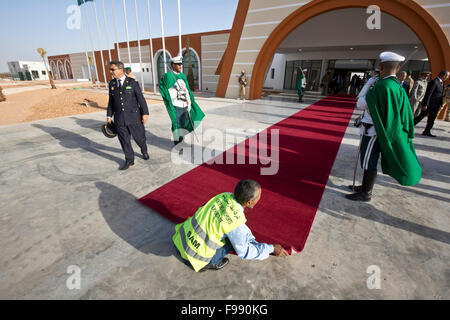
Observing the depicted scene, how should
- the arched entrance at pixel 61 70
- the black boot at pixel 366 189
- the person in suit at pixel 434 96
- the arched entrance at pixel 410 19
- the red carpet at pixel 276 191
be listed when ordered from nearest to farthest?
the red carpet at pixel 276 191, the black boot at pixel 366 189, the person in suit at pixel 434 96, the arched entrance at pixel 410 19, the arched entrance at pixel 61 70

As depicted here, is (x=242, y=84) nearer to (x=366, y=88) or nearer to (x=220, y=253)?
(x=366, y=88)

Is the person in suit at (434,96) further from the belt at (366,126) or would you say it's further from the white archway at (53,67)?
the white archway at (53,67)

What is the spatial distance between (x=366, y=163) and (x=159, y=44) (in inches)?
1033

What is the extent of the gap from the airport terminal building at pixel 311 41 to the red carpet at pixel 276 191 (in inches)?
342

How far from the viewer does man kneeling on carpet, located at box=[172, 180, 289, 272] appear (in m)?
1.65

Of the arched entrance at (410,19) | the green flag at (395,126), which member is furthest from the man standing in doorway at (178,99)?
the arched entrance at (410,19)

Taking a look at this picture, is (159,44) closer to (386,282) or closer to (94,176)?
(94,176)

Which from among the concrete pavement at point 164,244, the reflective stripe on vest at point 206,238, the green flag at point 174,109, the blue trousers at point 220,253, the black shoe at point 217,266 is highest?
the green flag at point 174,109

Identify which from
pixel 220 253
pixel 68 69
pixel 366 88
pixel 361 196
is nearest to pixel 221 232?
pixel 220 253

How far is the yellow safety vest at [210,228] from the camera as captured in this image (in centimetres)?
166

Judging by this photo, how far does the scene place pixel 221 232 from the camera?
1678 mm

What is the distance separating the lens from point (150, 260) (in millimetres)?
2000

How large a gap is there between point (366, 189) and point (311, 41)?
56.2 feet
